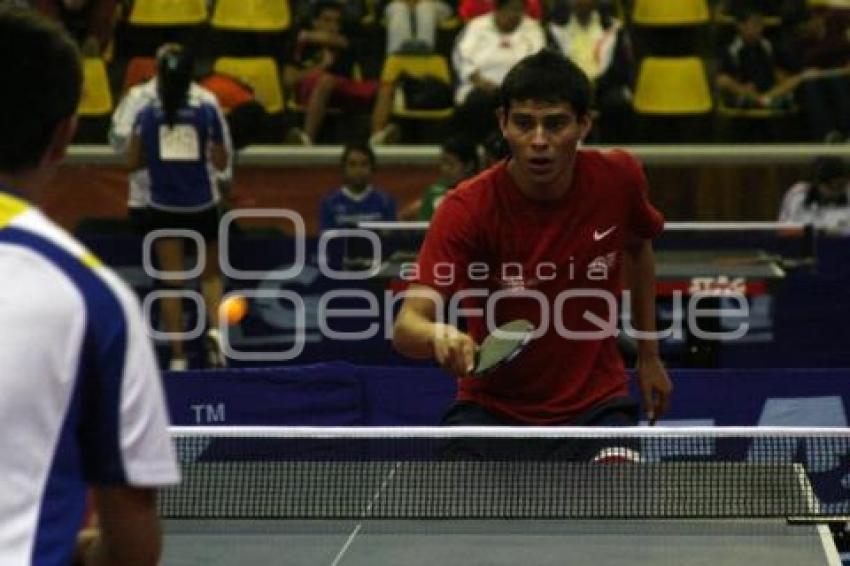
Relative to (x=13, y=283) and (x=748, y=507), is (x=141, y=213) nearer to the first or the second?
(x=748, y=507)

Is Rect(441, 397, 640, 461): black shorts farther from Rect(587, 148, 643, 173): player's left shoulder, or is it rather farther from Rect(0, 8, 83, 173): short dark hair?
Rect(0, 8, 83, 173): short dark hair

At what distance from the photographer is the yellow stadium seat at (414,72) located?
1548 cm

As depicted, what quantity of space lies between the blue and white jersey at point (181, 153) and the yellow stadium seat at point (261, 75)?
10.3 ft

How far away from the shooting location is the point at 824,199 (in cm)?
1275

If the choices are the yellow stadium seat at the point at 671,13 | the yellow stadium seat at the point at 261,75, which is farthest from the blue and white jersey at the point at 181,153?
the yellow stadium seat at the point at 671,13

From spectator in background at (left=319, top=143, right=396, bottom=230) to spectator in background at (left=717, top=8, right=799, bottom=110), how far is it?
13.2 ft

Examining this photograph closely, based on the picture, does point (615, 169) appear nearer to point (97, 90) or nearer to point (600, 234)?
point (600, 234)

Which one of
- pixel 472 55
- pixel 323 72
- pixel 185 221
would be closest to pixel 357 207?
pixel 185 221

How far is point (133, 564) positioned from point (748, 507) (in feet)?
9.55

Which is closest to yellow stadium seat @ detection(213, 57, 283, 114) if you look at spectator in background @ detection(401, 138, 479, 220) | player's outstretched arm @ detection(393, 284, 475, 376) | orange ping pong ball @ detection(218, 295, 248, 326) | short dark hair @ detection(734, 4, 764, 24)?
short dark hair @ detection(734, 4, 764, 24)

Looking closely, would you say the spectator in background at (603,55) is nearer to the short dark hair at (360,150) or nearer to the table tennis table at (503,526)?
the short dark hair at (360,150)

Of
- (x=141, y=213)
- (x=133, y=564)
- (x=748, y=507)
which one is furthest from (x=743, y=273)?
(x=133, y=564)

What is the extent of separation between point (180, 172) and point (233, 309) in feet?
3.91

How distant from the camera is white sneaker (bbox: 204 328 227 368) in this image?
38.5 feet
